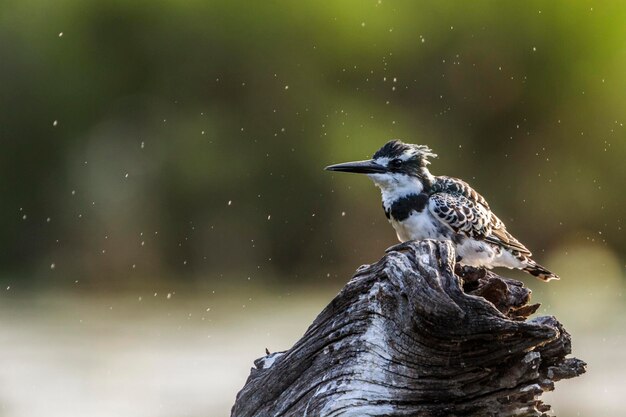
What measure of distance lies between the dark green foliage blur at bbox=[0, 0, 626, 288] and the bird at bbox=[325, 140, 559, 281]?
510 cm

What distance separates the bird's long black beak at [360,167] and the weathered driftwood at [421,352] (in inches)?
59.5

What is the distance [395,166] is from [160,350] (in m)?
5.55

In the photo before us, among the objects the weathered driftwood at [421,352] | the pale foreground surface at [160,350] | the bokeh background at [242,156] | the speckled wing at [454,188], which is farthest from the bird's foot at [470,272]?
the bokeh background at [242,156]

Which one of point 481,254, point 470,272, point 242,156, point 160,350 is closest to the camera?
point 470,272

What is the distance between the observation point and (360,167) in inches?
223

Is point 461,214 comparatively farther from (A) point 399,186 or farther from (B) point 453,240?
(A) point 399,186

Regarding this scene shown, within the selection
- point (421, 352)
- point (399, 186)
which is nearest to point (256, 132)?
point (399, 186)

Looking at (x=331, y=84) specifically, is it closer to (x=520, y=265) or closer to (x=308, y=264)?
(x=308, y=264)

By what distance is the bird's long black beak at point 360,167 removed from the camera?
Result: 560 cm

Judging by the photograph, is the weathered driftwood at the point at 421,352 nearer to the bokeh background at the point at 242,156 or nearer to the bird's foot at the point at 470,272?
the bird's foot at the point at 470,272

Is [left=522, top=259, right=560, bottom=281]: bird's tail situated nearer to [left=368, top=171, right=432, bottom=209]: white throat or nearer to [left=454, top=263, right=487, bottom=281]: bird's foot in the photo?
[left=368, top=171, right=432, bottom=209]: white throat

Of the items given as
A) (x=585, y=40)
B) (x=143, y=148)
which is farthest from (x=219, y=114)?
(x=585, y=40)

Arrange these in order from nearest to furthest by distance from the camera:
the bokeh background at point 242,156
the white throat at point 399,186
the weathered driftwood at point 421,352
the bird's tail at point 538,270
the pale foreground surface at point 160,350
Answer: the weathered driftwood at point 421,352 → the white throat at point 399,186 → the bird's tail at point 538,270 → the pale foreground surface at point 160,350 → the bokeh background at point 242,156

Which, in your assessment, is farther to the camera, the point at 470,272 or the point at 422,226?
the point at 422,226
